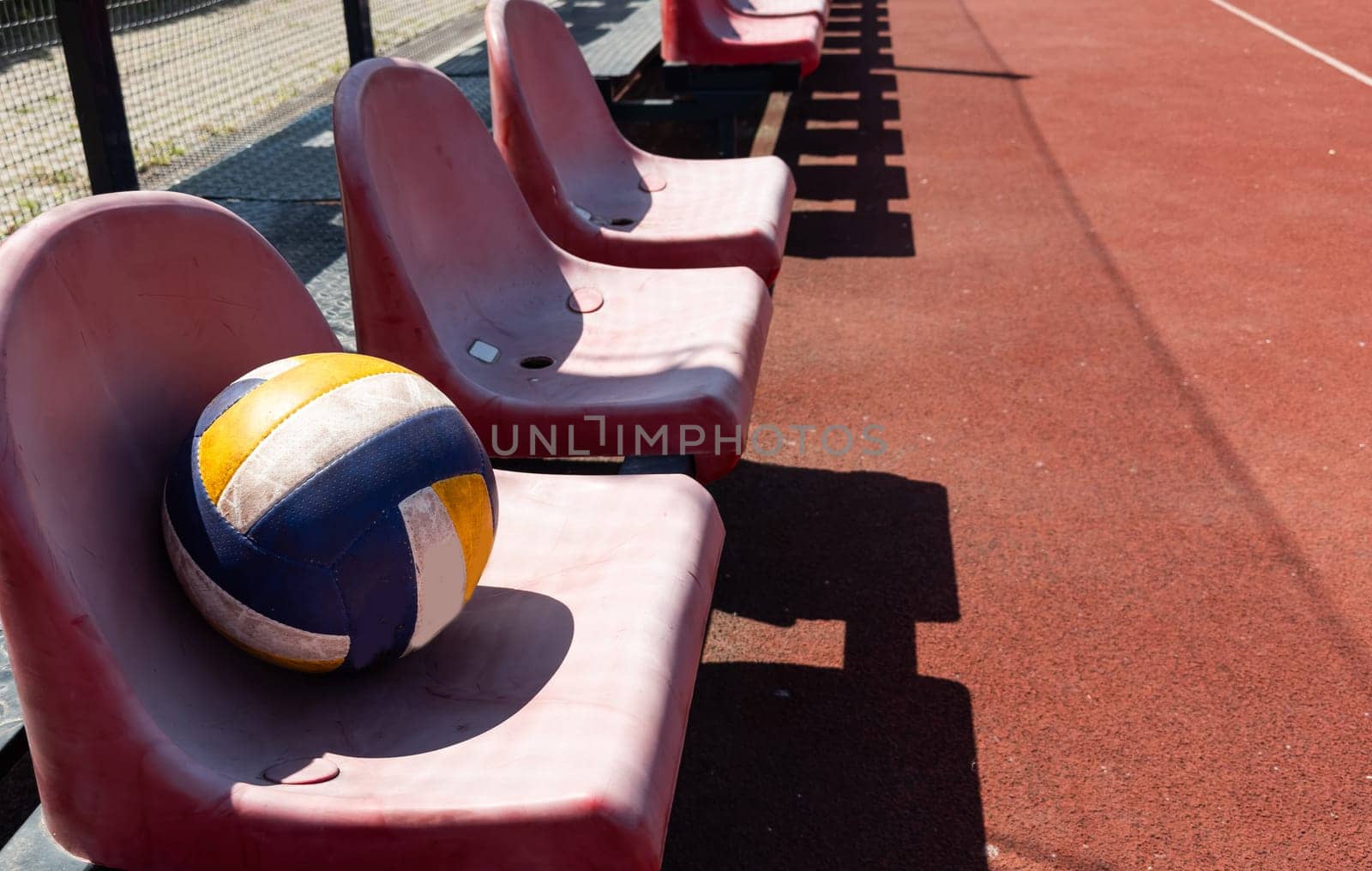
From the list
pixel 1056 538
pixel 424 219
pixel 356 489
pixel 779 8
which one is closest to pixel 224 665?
pixel 356 489

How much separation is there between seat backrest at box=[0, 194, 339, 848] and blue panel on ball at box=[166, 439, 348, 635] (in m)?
0.09

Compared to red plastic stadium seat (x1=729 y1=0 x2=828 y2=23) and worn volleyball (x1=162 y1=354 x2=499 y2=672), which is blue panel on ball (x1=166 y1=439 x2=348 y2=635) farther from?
red plastic stadium seat (x1=729 y1=0 x2=828 y2=23)

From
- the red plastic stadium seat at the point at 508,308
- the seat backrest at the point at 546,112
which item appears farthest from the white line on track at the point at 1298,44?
the red plastic stadium seat at the point at 508,308

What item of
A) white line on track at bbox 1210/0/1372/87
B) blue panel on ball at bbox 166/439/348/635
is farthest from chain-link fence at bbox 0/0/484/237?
white line on track at bbox 1210/0/1372/87

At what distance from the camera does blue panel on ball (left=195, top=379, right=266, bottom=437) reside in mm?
1704

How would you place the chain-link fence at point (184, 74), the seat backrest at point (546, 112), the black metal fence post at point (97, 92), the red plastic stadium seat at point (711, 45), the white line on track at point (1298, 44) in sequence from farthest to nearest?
1. the white line on track at point (1298, 44)
2. the red plastic stadium seat at point (711, 45)
3. the chain-link fence at point (184, 74)
4. the seat backrest at point (546, 112)
5. the black metal fence post at point (97, 92)

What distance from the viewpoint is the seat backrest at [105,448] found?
1.46 meters

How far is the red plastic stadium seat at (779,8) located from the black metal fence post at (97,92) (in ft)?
15.8

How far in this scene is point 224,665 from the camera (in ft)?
5.74

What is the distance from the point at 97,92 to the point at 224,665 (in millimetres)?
1970

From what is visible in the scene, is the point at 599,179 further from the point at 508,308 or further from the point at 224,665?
the point at 224,665

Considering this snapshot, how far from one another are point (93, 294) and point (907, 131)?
6.86 meters

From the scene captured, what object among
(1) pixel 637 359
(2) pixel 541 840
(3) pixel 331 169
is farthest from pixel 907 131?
(2) pixel 541 840

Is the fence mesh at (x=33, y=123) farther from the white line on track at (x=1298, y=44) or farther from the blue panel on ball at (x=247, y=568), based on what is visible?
the white line on track at (x=1298, y=44)
